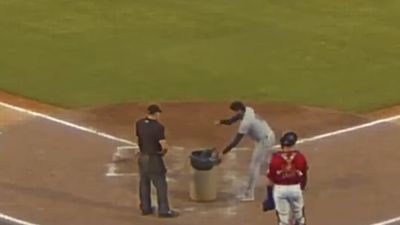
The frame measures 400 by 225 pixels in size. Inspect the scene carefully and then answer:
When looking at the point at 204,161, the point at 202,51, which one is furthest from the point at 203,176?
the point at 202,51

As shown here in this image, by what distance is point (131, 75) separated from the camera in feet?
88.1

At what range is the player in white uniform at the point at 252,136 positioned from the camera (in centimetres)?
1881

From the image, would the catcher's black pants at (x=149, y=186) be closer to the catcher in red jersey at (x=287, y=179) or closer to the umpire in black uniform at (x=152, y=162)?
the umpire in black uniform at (x=152, y=162)

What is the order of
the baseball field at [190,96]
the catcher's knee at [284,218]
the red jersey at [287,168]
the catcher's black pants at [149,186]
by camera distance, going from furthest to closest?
1. the baseball field at [190,96]
2. the catcher's black pants at [149,186]
3. the catcher's knee at [284,218]
4. the red jersey at [287,168]

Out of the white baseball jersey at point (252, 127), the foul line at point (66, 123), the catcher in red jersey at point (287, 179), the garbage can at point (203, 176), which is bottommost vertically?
the catcher in red jersey at point (287, 179)

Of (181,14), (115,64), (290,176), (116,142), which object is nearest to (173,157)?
(116,142)

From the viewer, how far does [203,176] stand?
1909 centimetres

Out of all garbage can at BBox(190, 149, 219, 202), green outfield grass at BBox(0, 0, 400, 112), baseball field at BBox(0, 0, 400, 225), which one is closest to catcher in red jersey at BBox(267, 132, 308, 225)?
baseball field at BBox(0, 0, 400, 225)

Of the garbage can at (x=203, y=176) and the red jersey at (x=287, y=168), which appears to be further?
the garbage can at (x=203, y=176)

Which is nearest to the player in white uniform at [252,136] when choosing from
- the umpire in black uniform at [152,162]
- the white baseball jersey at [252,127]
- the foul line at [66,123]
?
the white baseball jersey at [252,127]

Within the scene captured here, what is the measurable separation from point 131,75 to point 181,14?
18.0 feet

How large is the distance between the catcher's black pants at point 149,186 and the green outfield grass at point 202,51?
643 cm

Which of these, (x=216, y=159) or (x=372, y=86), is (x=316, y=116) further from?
(x=216, y=159)

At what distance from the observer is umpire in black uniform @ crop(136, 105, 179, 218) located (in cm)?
1814
